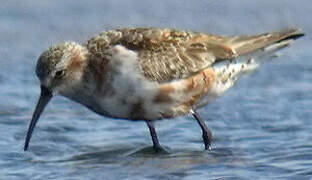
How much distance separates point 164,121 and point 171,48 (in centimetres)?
151

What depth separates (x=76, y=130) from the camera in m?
12.8

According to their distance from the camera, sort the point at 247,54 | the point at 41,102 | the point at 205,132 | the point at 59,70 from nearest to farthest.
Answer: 1. the point at 59,70
2. the point at 41,102
3. the point at 205,132
4. the point at 247,54

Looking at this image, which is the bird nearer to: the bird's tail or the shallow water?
the bird's tail

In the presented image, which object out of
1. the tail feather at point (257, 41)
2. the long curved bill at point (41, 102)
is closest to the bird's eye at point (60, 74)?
the long curved bill at point (41, 102)

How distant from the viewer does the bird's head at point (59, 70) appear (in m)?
11.2

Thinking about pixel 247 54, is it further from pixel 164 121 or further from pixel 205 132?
pixel 164 121

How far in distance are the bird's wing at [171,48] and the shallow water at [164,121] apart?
904 mm

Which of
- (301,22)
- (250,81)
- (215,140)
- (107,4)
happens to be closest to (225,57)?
(215,140)

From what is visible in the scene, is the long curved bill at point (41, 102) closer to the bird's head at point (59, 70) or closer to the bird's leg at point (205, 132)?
the bird's head at point (59, 70)

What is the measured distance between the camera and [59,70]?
11336mm

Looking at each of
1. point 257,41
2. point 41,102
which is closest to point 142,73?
point 41,102

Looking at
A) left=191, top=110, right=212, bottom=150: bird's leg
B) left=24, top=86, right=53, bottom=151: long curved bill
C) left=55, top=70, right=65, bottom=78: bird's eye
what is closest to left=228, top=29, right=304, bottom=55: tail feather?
left=191, top=110, right=212, bottom=150: bird's leg

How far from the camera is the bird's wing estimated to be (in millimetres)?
11586

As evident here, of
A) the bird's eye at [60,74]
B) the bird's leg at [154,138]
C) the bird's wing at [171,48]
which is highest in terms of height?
the bird's wing at [171,48]
